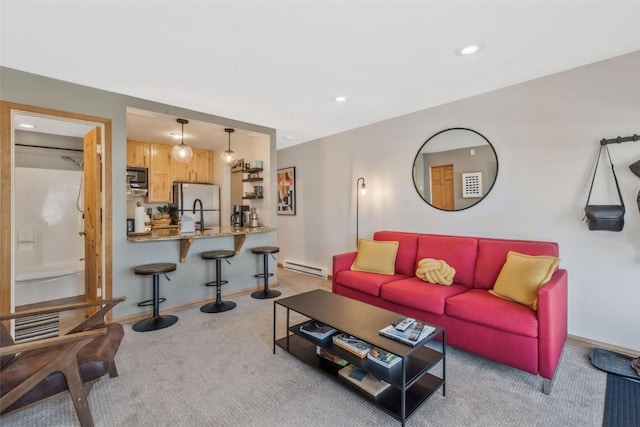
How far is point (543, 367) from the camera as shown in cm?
190

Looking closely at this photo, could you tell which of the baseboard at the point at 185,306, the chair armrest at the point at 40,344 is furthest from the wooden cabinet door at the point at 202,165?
the chair armrest at the point at 40,344

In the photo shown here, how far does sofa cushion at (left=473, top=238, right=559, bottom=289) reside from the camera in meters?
2.52

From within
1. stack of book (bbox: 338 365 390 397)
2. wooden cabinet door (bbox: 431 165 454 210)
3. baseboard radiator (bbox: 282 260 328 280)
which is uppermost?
wooden cabinet door (bbox: 431 165 454 210)

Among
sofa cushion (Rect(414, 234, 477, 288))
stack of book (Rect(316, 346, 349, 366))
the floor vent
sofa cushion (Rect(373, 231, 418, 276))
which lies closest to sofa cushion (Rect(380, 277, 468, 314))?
sofa cushion (Rect(414, 234, 477, 288))

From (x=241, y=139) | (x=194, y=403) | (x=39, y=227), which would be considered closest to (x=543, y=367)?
(x=194, y=403)

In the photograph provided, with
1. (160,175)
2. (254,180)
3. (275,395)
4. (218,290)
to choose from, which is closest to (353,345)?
(275,395)

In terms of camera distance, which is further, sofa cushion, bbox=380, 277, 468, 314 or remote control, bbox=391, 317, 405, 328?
sofa cushion, bbox=380, 277, 468, 314

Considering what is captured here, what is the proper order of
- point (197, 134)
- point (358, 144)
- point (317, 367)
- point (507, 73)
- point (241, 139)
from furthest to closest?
point (241, 139) → point (197, 134) → point (358, 144) → point (507, 73) → point (317, 367)

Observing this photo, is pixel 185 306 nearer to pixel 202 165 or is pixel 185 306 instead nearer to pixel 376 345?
pixel 376 345

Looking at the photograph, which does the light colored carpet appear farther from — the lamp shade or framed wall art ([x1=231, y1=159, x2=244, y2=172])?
framed wall art ([x1=231, y1=159, x2=244, y2=172])

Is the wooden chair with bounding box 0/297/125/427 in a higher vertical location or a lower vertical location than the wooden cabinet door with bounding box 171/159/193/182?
lower

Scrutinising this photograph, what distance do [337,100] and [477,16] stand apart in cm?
165

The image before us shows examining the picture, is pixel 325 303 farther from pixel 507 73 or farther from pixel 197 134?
pixel 197 134

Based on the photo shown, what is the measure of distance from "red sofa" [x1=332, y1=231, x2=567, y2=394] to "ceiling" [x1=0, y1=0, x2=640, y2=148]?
63.7 inches
